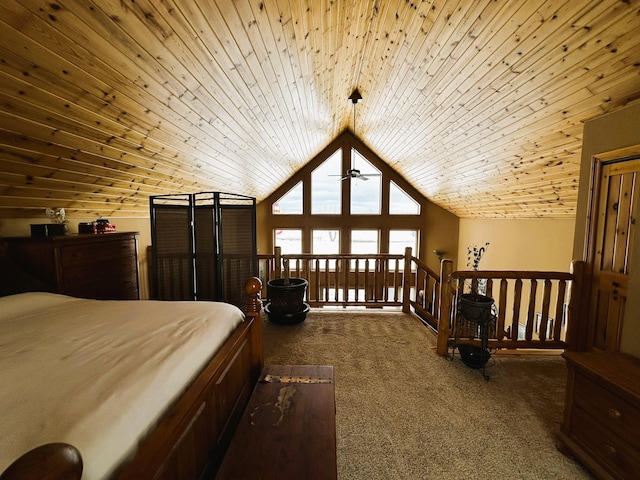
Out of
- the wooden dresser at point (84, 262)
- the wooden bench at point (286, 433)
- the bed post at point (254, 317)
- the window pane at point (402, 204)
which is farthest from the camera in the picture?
the window pane at point (402, 204)

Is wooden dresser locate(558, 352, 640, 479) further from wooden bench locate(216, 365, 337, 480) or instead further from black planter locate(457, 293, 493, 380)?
wooden bench locate(216, 365, 337, 480)

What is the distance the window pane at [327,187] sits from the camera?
7.53 metres

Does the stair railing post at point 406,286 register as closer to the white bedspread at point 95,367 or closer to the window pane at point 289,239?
the white bedspread at point 95,367

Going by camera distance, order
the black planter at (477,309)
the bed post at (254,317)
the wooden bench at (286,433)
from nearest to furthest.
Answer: the wooden bench at (286,433) < the bed post at (254,317) < the black planter at (477,309)

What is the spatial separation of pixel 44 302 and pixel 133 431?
1.72m

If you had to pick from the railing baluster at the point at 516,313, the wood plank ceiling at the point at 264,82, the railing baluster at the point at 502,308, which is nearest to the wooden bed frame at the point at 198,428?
the wood plank ceiling at the point at 264,82

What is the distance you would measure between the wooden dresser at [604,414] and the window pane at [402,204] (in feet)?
20.1

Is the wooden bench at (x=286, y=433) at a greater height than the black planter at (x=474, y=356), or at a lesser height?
greater

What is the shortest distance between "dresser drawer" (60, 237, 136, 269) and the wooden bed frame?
1.74 metres

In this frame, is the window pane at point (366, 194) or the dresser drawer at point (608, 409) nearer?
the dresser drawer at point (608, 409)

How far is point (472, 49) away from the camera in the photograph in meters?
2.37

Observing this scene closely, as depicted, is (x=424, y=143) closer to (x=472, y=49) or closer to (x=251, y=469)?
(x=472, y=49)

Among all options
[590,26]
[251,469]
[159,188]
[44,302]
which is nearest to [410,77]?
[590,26]

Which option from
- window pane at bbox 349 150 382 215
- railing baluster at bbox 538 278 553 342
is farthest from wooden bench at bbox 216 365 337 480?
window pane at bbox 349 150 382 215
